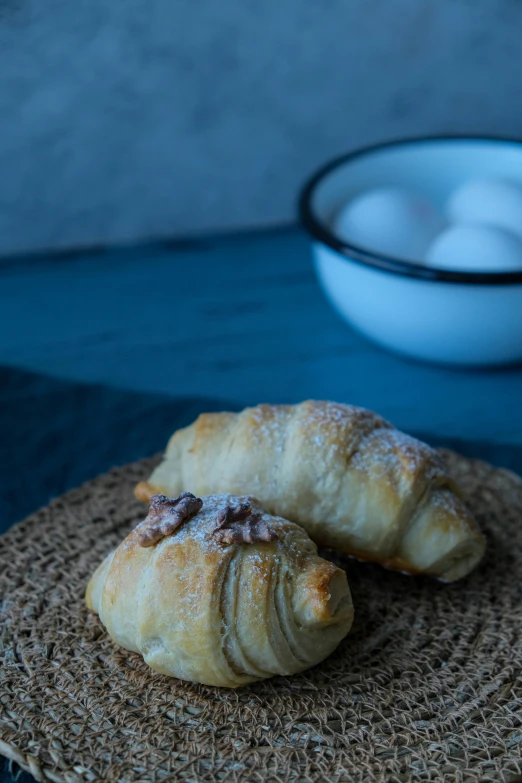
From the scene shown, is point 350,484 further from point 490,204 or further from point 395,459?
point 490,204

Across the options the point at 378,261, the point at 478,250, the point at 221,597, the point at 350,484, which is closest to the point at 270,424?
the point at 350,484

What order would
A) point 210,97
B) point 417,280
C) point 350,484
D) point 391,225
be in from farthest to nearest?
point 210,97 < point 391,225 < point 417,280 < point 350,484

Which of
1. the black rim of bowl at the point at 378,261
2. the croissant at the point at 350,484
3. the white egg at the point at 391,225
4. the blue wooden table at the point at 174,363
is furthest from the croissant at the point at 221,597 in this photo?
the white egg at the point at 391,225

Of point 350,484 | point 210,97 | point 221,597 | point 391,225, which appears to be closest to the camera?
point 221,597

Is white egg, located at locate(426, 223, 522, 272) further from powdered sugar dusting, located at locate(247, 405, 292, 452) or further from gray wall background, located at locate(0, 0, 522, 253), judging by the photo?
gray wall background, located at locate(0, 0, 522, 253)

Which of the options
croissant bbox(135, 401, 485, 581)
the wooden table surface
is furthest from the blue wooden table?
croissant bbox(135, 401, 485, 581)

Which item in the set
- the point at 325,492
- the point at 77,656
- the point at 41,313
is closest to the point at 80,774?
the point at 77,656

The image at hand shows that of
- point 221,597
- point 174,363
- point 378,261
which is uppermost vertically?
point 378,261
